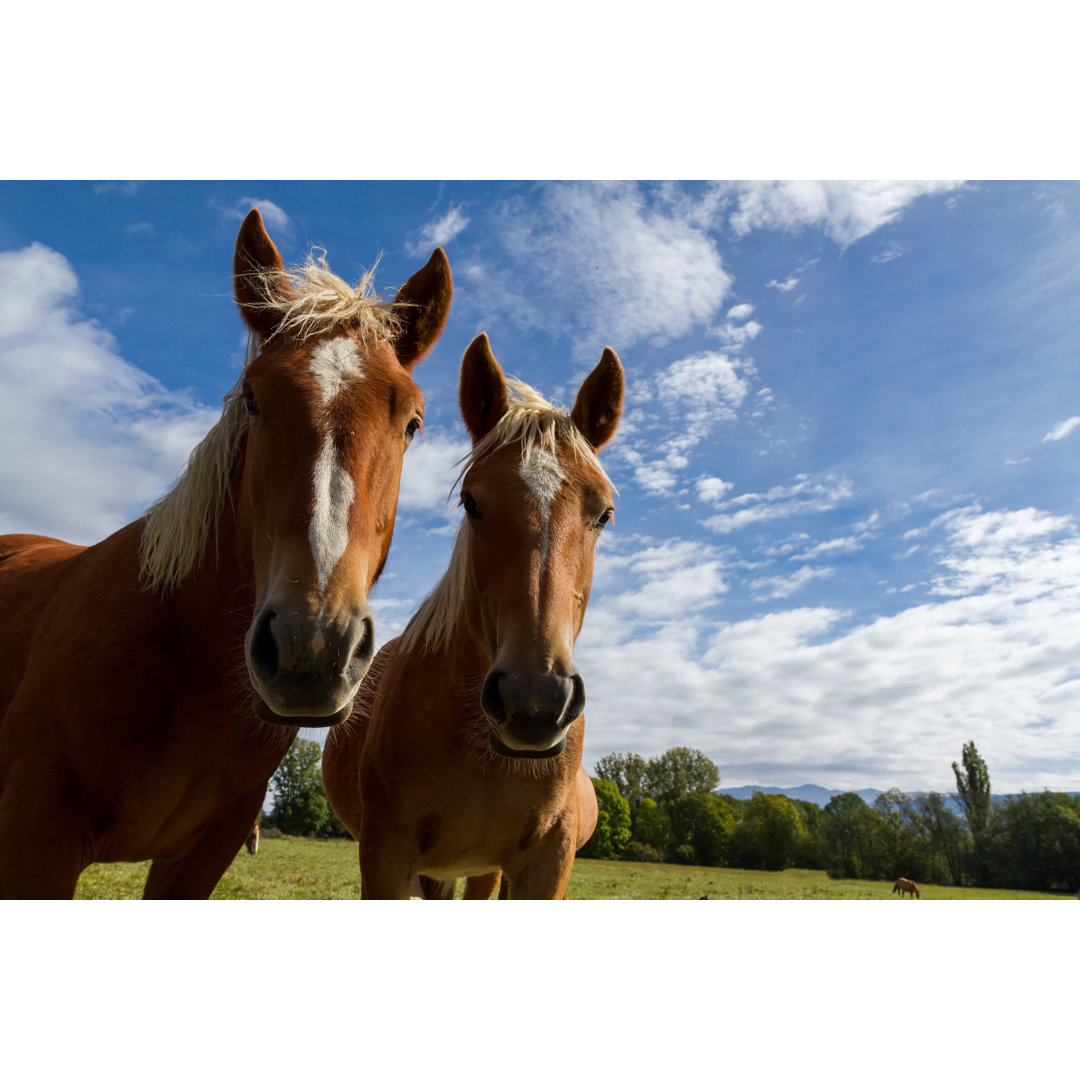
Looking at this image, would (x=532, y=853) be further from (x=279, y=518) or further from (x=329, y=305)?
(x=329, y=305)

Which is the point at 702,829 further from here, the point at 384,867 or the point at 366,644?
the point at 366,644

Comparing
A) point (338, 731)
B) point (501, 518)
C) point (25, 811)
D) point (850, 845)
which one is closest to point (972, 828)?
point (850, 845)

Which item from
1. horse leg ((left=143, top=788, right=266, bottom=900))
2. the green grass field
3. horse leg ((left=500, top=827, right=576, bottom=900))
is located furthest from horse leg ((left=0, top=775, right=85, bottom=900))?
the green grass field

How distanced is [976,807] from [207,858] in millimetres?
21927

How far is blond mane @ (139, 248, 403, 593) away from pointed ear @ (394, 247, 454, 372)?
11 centimetres

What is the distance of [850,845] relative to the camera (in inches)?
961

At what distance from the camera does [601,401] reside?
3.73m

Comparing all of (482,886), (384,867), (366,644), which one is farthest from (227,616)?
(482,886)

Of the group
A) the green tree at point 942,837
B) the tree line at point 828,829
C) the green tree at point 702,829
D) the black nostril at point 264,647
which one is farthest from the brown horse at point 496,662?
the green tree at point 702,829

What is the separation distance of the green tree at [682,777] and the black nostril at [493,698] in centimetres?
1795

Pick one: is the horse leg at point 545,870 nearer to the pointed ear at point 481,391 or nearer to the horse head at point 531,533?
the horse head at point 531,533

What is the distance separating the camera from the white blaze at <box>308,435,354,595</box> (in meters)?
1.88

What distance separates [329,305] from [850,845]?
2823 centimetres

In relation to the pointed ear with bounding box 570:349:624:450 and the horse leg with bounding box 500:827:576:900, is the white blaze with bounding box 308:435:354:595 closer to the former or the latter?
the pointed ear with bounding box 570:349:624:450
